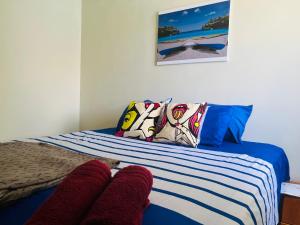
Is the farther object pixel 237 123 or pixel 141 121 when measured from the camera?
pixel 141 121

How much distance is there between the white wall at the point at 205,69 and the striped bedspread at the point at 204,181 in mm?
702

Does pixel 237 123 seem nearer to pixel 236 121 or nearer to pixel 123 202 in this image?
pixel 236 121

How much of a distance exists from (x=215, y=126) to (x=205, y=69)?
0.67 meters

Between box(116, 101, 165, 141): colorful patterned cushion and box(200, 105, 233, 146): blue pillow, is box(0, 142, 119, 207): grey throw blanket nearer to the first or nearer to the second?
box(116, 101, 165, 141): colorful patterned cushion

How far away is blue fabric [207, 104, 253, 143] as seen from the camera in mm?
1625

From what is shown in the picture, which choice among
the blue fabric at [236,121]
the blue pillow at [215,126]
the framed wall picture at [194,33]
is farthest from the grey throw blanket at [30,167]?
the framed wall picture at [194,33]

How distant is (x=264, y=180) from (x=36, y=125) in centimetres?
241

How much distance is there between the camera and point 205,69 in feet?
6.75

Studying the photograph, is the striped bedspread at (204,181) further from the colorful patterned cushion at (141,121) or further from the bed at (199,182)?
the colorful patterned cushion at (141,121)

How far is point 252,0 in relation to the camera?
1825 millimetres

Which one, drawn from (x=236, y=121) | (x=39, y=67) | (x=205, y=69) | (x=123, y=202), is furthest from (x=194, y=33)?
(x=123, y=202)

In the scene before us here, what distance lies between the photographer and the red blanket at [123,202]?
0.52 metres

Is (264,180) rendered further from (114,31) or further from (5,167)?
(114,31)

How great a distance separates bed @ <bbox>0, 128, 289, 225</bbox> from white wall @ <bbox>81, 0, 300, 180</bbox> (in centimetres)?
38
